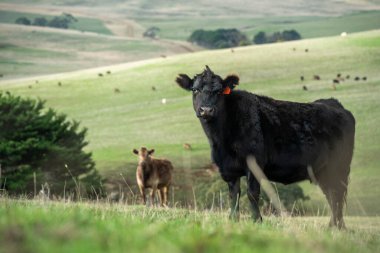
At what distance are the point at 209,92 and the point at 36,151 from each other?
86.0 ft

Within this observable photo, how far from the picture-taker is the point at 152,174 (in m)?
23.7

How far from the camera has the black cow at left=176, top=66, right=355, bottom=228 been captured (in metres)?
12.0

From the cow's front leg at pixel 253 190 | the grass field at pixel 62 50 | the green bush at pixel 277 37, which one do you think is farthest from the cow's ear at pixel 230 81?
the green bush at pixel 277 37

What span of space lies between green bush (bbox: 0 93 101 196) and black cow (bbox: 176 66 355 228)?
21.4 metres

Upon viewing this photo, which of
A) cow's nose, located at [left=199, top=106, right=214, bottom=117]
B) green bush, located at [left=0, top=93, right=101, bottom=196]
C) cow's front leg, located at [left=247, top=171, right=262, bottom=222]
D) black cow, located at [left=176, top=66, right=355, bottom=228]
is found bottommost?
green bush, located at [left=0, top=93, right=101, bottom=196]

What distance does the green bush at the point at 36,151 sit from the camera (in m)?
34.7

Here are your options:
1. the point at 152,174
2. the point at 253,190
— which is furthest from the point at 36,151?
the point at 253,190

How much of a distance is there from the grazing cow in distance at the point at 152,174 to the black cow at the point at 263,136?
1011 cm

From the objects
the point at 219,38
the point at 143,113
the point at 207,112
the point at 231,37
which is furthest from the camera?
the point at 231,37

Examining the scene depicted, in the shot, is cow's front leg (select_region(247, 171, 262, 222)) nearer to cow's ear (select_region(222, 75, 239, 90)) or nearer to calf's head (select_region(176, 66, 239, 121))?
calf's head (select_region(176, 66, 239, 121))

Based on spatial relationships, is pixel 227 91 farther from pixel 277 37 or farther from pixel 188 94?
pixel 277 37

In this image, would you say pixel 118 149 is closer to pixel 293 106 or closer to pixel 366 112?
pixel 366 112

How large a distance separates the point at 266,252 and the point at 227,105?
8.61 metres

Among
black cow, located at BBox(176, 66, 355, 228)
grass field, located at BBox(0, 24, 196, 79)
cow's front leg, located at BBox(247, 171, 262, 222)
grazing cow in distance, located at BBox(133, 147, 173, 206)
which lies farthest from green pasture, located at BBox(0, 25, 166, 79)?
cow's front leg, located at BBox(247, 171, 262, 222)
